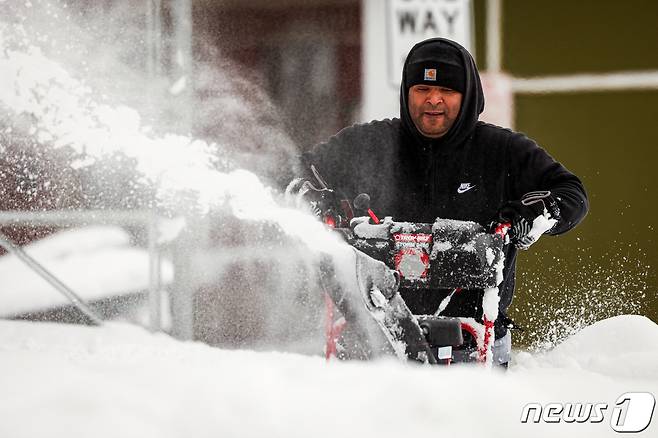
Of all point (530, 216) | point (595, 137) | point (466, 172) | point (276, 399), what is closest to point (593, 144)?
point (595, 137)

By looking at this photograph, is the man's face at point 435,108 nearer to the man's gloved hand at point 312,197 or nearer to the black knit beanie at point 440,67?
the black knit beanie at point 440,67

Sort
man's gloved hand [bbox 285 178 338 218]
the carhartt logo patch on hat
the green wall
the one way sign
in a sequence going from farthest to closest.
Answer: the green wall → the one way sign → the carhartt logo patch on hat → man's gloved hand [bbox 285 178 338 218]

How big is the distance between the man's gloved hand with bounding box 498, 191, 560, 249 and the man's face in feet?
1.49

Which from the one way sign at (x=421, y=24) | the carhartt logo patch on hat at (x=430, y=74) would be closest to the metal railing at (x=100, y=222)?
the one way sign at (x=421, y=24)

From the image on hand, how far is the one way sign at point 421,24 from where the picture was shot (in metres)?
3.92

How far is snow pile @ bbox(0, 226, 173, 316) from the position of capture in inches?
168

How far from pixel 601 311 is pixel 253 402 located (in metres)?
2.33

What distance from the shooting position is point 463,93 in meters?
2.71

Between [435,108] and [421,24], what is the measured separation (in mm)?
1331

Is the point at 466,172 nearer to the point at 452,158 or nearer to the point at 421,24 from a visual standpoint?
the point at 452,158

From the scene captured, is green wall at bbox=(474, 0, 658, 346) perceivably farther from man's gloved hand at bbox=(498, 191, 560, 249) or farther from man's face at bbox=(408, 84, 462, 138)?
man's gloved hand at bbox=(498, 191, 560, 249)

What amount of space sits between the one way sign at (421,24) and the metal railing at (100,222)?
1.45 metres

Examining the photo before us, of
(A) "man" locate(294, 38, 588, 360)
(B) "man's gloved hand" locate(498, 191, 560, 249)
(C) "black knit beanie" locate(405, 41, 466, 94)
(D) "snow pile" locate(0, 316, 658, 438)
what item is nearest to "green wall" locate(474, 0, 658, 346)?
(D) "snow pile" locate(0, 316, 658, 438)

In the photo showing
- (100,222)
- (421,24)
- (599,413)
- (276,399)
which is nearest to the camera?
(276,399)
